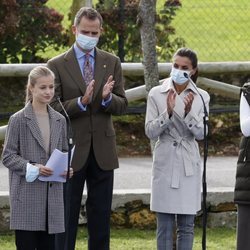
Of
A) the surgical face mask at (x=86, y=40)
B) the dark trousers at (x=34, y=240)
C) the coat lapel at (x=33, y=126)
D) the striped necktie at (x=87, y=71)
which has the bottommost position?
the dark trousers at (x=34, y=240)

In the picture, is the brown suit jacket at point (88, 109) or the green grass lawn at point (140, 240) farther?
the green grass lawn at point (140, 240)

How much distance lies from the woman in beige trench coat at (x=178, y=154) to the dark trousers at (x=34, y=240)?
0.94m

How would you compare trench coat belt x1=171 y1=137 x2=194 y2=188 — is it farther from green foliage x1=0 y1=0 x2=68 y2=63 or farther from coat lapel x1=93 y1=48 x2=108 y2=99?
green foliage x1=0 y1=0 x2=68 y2=63

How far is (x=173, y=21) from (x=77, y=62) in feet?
22.2

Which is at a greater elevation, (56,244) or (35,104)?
(35,104)

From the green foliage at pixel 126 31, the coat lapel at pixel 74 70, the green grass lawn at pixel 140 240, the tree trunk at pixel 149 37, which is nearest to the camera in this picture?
the coat lapel at pixel 74 70

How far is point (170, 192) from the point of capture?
28.5 ft

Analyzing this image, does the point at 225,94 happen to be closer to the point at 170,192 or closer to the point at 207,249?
the point at 207,249

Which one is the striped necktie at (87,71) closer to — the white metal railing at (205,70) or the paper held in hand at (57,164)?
the paper held in hand at (57,164)

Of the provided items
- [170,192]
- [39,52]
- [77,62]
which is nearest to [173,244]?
[170,192]

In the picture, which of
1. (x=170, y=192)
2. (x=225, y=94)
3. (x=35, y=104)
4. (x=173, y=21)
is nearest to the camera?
(x=35, y=104)

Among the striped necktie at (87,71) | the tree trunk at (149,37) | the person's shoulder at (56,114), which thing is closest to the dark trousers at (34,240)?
the person's shoulder at (56,114)

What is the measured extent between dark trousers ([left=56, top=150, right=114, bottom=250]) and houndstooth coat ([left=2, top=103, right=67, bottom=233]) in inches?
21.3

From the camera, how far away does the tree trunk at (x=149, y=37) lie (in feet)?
30.5
